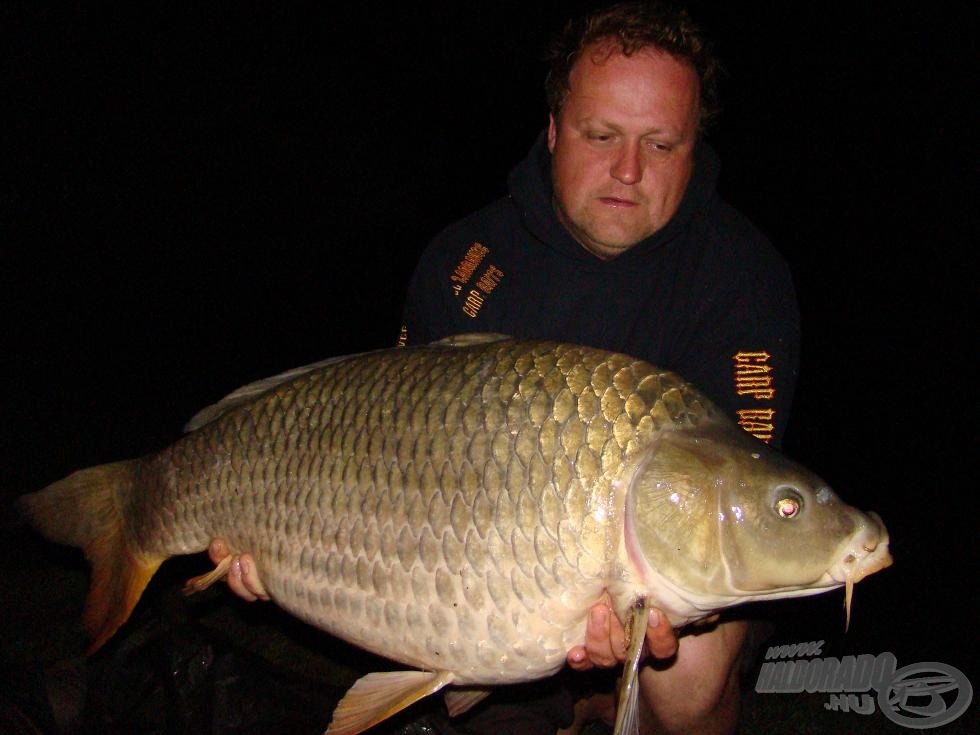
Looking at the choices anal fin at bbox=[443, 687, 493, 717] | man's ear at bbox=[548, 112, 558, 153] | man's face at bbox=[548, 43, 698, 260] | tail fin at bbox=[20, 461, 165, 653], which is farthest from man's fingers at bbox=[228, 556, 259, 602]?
man's ear at bbox=[548, 112, 558, 153]

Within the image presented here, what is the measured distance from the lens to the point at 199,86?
10.6 meters

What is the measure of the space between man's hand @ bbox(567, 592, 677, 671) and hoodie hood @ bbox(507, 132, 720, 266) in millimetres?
948

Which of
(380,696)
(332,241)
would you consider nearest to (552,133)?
(380,696)

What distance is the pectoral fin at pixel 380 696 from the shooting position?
48.2 inches

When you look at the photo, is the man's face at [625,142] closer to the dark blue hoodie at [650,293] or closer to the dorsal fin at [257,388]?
the dark blue hoodie at [650,293]

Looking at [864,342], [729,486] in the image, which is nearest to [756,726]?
[729,486]

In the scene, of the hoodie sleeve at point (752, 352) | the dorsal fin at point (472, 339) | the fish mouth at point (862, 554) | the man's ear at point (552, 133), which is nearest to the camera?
the fish mouth at point (862, 554)

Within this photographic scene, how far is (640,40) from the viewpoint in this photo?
1714 mm

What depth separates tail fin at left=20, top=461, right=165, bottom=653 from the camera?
1500 millimetres

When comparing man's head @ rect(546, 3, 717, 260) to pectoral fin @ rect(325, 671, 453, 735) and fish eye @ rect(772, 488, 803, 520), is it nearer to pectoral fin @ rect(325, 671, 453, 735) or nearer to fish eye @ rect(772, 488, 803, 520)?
fish eye @ rect(772, 488, 803, 520)

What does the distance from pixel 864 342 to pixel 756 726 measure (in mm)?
5146

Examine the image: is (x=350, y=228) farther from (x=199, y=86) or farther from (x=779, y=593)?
(x=779, y=593)

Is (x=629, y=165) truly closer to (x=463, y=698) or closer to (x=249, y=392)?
(x=249, y=392)

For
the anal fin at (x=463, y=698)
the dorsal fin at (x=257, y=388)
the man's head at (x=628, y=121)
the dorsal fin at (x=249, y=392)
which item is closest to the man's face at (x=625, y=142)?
the man's head at (x=628, y=121)
